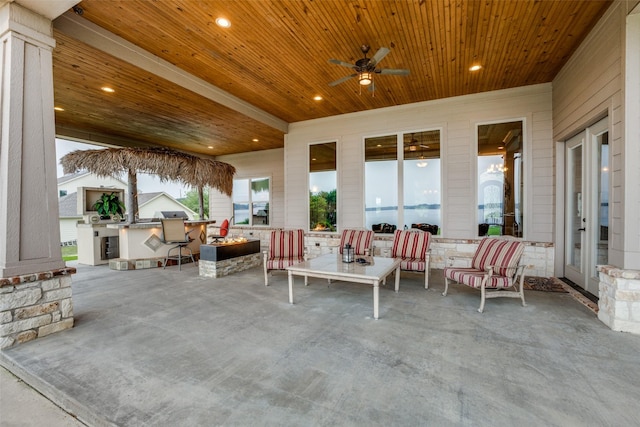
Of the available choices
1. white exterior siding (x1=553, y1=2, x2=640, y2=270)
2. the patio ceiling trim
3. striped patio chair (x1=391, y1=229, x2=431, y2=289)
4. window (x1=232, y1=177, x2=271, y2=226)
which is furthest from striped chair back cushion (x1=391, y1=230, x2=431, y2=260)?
window (x1=232, y1=177, x2=271, y2=226)

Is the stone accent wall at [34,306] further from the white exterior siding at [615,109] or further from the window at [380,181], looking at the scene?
the white exterior siding at [615,109]

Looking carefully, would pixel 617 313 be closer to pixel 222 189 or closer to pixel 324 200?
pixel 324 200

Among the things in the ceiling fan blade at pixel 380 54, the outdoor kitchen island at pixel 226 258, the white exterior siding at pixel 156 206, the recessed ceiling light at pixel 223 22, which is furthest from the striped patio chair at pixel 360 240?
the white exterior siding at pixel 156 206

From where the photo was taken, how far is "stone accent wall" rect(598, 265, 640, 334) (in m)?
2.96

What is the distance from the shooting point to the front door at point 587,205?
389 centimetres

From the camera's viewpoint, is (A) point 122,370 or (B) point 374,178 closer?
(A) point 122,370

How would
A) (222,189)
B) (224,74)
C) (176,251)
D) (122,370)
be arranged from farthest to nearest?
(222,189), (176,251), (224,74), (122,370)

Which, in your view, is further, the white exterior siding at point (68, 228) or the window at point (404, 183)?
the white exterior siding at point (68, 228)

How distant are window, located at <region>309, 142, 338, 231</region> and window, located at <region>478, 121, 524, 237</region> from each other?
3309mm

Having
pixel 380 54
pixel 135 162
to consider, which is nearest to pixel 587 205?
pixel 380 54

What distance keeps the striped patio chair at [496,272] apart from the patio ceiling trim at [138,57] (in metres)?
5.28

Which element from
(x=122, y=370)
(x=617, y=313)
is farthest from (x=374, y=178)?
(x=122, y=370)

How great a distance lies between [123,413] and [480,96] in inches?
280

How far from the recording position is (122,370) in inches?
92.5
